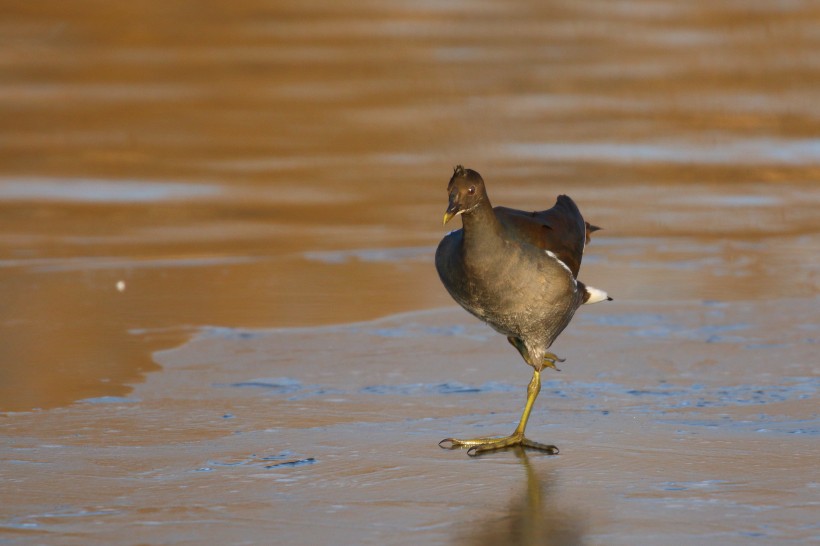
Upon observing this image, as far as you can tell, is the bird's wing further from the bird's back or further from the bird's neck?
the bird's neck

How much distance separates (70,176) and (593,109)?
18.0 ft

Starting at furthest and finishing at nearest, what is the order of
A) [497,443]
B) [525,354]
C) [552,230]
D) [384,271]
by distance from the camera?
[384,271] < [552,230] < [525,354] < [497,443]

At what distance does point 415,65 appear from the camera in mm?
16781

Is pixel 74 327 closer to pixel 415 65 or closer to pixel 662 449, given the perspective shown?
pixel 662 449

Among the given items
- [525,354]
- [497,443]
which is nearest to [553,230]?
[525,354]

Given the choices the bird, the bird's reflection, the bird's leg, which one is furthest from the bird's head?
the bird's reflection

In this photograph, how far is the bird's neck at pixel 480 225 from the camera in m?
5.81

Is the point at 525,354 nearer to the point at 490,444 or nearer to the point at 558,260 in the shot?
the point at 558,260

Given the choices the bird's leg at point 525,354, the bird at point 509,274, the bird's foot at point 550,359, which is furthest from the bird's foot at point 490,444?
the bird's foot at point 550,359

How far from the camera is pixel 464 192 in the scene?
576 centimetres

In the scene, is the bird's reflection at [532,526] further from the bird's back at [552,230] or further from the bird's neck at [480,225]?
the bird's back at [552,230]

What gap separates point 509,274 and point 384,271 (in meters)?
3.50

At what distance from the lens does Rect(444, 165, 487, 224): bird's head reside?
18.9 feet

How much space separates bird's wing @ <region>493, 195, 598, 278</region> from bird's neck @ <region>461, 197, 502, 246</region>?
5.9 inches
